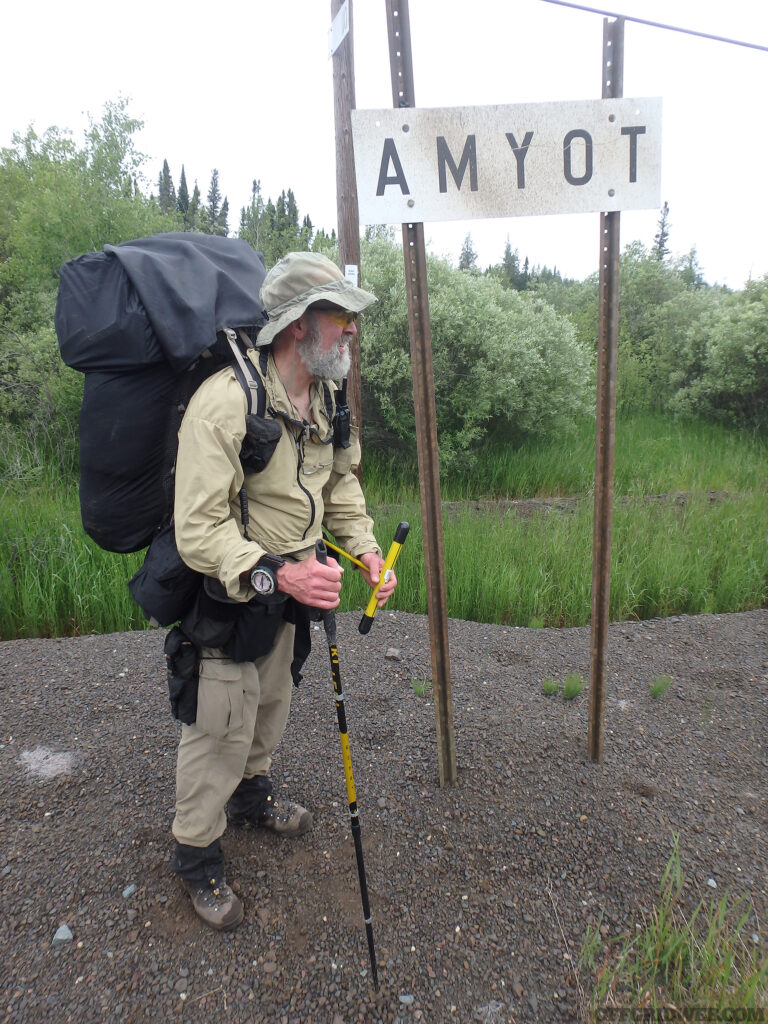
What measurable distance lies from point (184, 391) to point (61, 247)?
7.03 m

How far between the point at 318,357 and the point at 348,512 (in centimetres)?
66

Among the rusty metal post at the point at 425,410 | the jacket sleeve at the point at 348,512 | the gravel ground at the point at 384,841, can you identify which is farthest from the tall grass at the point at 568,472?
the jacket sleeve at the point at 348,512

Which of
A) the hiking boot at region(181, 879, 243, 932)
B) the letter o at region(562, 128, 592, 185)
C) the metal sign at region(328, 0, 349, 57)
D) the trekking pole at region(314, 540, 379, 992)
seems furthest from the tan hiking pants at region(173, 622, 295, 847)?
the metal sign at region(328, 0, 349, 57)

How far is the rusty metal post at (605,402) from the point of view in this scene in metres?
2.52

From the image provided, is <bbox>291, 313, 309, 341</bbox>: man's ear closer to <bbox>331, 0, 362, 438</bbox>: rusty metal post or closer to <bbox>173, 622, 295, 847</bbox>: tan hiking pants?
<bbox>173, 622, 295, 847</bbox>: tan hiking pants

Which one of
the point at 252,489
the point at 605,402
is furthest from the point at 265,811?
the point at 605,402

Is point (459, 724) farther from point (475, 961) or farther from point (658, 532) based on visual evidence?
point (658, 532)

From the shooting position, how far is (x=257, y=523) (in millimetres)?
2234

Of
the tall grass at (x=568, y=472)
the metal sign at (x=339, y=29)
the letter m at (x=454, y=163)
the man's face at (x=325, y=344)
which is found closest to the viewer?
the man's face at (x=325, y=344)

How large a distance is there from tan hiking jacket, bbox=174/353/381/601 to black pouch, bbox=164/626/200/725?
1.15 feet

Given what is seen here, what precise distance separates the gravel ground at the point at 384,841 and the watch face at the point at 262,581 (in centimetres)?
124

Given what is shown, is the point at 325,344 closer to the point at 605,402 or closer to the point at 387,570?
the point at 387,570

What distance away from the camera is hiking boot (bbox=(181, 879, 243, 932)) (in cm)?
232

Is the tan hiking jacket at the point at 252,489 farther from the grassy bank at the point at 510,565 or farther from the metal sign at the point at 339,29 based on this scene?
the metal sign at the point at 339,29
